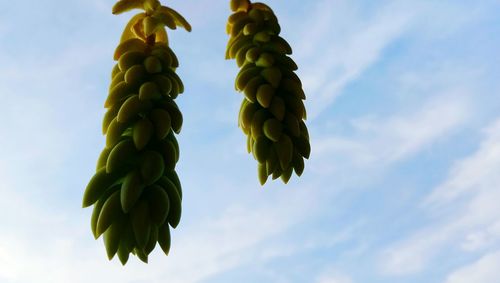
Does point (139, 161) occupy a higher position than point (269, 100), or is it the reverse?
point (269, 100)

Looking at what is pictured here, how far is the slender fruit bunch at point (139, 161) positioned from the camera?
162 centimetres

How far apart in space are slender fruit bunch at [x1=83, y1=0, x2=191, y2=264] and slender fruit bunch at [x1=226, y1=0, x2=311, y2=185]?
21cm

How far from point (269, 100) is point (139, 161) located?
43cm

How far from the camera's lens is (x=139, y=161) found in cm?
167

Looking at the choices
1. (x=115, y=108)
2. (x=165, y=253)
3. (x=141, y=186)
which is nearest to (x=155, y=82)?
(x=115, y=108)

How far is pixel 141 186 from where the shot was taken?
1.64m

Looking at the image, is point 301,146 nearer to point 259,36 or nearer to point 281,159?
point 281,159

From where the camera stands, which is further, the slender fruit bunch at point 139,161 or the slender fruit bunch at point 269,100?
the slender fruit bunch at point 269,100

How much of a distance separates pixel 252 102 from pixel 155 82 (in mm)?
301

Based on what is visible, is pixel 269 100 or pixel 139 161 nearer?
pixel 139 161

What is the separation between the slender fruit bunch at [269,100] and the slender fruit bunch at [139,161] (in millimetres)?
211

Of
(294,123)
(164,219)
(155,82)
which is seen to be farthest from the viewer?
(294,123)

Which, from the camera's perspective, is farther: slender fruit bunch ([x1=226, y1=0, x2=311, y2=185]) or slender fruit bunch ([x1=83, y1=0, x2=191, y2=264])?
slender fruit bunch ([x1=226, y1=0, x2=311, y2=185])

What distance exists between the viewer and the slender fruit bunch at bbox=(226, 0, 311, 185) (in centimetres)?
192
